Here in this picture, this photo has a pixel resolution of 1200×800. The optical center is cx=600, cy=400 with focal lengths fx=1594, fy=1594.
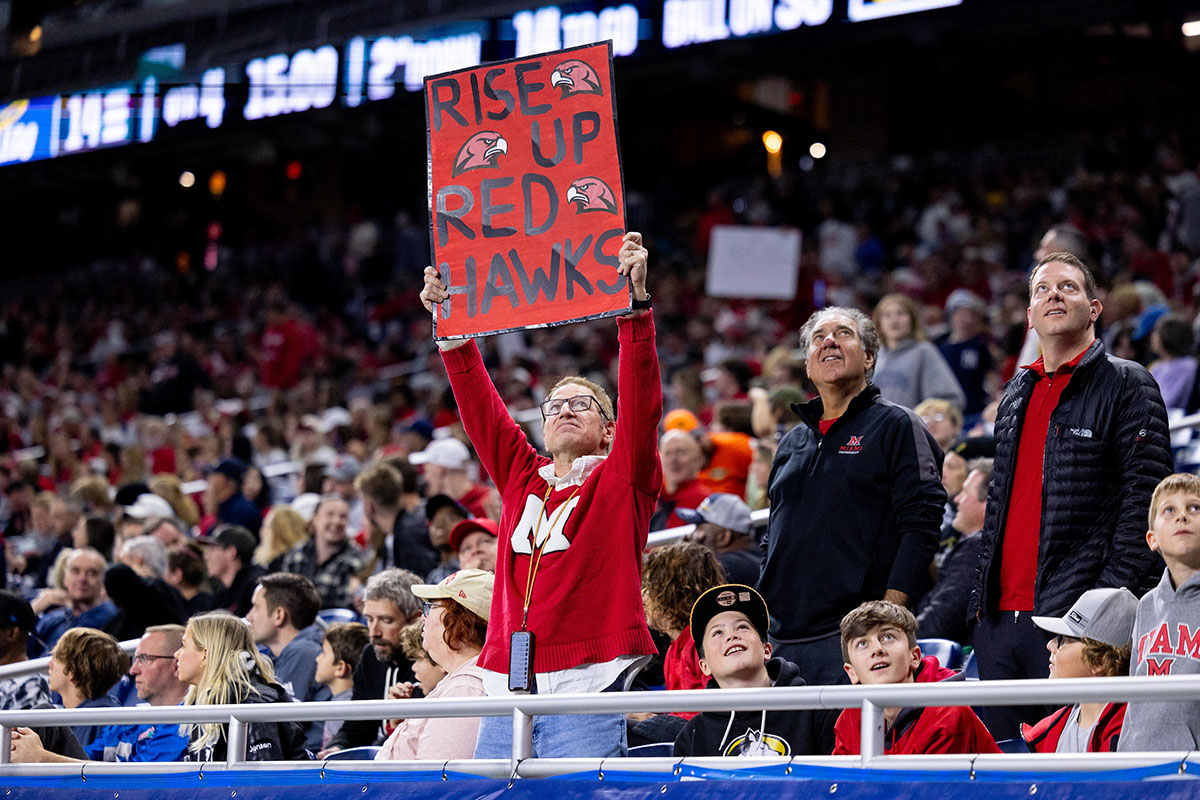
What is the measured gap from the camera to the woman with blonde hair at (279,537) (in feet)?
26.6

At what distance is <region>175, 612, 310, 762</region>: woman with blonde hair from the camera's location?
195 inches

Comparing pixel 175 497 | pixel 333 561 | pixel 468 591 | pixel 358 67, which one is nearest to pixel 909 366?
pixel 333 561

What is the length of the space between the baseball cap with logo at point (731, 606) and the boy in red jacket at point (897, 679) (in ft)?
0.74

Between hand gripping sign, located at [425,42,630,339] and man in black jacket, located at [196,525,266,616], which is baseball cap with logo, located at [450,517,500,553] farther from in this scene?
man in black jacket, located at [196,525,266,616]

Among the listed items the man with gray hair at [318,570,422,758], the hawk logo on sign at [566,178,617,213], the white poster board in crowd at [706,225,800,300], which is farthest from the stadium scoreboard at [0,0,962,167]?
the hawk logo on sign at [566,178,617,213]

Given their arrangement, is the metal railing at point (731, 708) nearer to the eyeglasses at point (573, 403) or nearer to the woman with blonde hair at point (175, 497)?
the eyeglasses at point (573, 403)

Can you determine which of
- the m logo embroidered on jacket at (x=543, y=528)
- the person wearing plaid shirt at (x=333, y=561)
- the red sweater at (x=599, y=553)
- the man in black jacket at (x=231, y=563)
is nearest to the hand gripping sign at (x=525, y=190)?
the red sweater at (x=599, y=553)

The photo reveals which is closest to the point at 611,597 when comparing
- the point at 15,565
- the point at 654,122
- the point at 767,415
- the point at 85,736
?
the point at 85,736

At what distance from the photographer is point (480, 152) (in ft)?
15.1

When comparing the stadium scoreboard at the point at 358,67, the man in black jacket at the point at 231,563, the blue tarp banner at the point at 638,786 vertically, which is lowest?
the blue tarp banner at the point at 638,786

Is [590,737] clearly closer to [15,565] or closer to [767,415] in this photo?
[767,415]

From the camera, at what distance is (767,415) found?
7852 millimetres

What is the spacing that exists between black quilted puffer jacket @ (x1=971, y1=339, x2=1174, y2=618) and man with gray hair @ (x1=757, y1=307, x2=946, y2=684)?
243 mm

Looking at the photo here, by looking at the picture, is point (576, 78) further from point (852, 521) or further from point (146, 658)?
point (146, 658)
